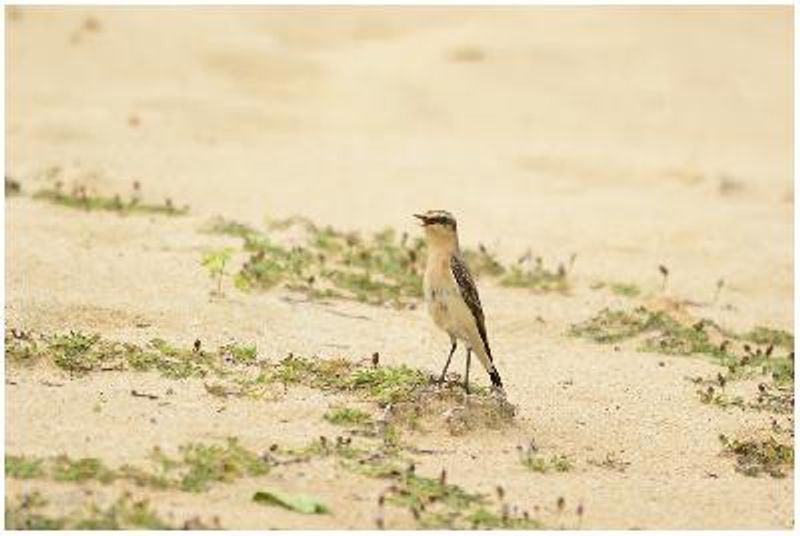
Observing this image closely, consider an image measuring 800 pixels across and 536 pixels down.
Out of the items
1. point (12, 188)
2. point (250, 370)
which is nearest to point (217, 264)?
point (250, 370)

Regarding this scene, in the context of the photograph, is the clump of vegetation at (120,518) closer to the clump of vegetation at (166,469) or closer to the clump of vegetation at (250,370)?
the clump of vegetation at (166,469)

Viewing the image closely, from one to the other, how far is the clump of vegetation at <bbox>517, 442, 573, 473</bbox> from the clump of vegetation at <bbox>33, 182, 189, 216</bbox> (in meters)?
5.01

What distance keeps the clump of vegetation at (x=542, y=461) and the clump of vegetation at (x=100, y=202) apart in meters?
5.01

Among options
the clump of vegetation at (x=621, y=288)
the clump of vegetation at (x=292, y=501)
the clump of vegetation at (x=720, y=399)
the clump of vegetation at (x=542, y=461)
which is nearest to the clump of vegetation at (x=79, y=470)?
the clump of vegetation at (x=292, y=501)

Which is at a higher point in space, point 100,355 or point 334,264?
point 334,264

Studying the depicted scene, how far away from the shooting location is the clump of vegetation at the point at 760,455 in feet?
22.7

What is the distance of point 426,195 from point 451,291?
5650 mm

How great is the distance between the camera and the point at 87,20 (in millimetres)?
17094

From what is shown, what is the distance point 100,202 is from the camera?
1085cm

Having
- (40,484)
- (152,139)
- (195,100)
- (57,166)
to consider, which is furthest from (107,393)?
(195,100)

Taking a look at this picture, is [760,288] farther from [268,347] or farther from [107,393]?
[107,393]

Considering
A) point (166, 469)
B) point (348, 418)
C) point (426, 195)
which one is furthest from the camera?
point (426, 195)

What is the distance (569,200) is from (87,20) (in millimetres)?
6939

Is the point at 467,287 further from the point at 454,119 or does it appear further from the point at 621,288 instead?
the point at 454,119
